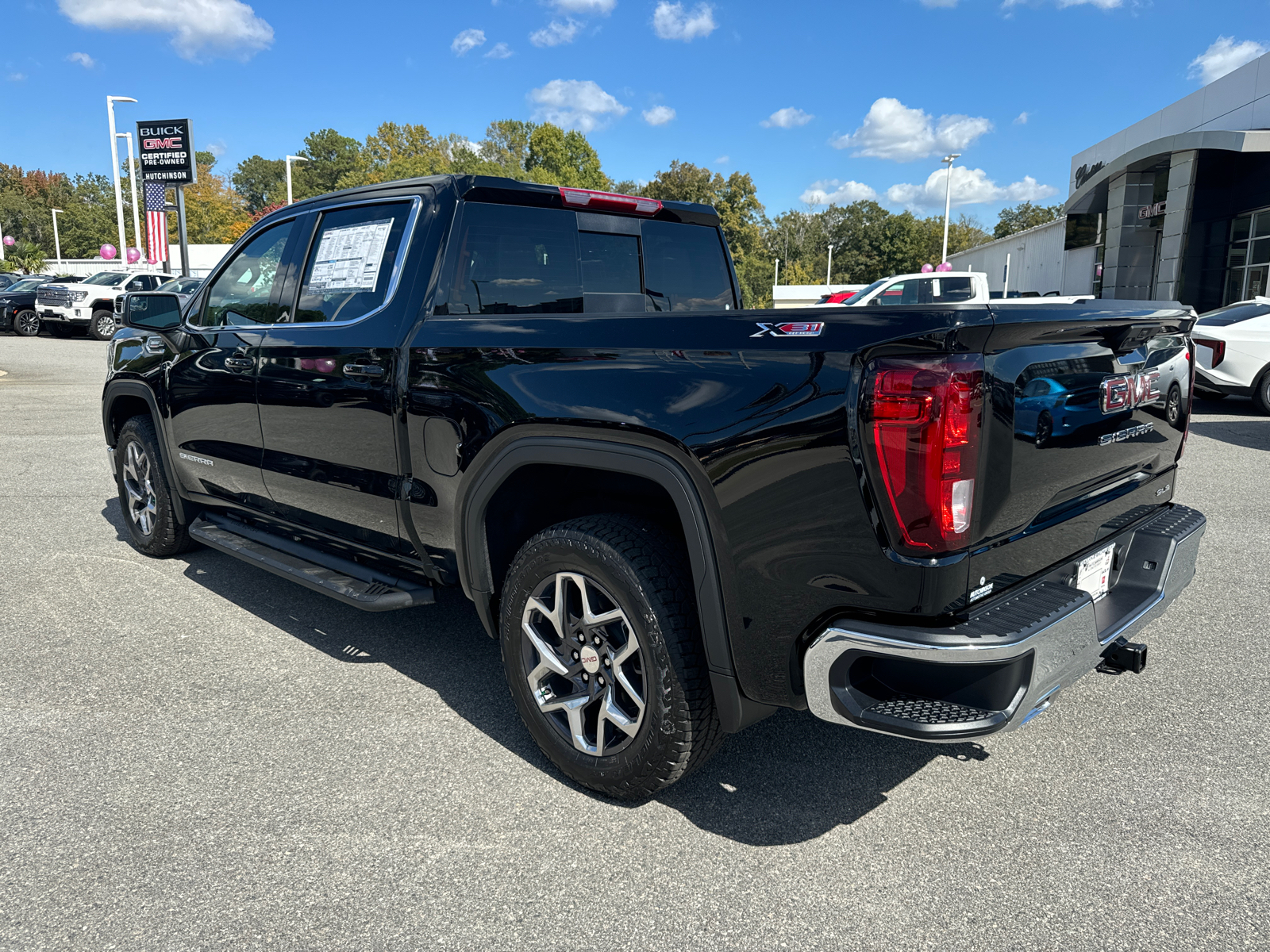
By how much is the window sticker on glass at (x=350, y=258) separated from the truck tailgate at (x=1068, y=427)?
2.38 meters

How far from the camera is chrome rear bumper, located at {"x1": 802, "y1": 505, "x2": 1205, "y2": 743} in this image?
210 cm

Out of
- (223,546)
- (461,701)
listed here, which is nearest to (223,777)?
(461,701)

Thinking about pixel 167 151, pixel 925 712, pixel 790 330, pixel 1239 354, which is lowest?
pixel 925 712

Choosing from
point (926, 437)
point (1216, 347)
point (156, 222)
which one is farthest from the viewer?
point (156, 222)

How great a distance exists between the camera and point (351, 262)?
12.0 ft

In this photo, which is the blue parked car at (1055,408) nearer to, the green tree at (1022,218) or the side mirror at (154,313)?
the side mirror at (154,313)

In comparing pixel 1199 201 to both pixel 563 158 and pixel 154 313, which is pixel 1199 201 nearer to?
pixel 154 313

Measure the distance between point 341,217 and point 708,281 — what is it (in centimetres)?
169

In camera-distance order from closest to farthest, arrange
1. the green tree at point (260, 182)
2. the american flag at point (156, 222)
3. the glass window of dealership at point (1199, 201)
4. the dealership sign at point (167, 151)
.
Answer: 1. the glass window of dealership at point (1199, 201)
2. the dealership sign at point (167, 151)
3. the american flag at point (156, 222)
4. the green tree at point (260, 182)

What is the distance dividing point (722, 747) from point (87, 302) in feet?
86.9

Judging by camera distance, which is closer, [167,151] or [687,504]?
[687,504]

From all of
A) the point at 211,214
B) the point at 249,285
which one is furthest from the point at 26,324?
the point at 211,214

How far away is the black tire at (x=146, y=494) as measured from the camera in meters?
5.16

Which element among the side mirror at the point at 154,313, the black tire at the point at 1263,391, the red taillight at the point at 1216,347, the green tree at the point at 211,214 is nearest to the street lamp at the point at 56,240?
the green tree at the point at 211,214
